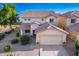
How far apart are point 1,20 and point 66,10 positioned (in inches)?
54.7

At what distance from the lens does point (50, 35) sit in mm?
9891

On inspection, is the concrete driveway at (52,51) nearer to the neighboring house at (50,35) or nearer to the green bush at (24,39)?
the neighboring house at (50,35)

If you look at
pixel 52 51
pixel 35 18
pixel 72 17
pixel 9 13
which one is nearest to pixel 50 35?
pixel 52 51

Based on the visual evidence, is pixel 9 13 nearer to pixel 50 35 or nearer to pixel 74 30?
pixel 50 35

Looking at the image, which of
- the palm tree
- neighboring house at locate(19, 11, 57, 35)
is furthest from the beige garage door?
the palm tree

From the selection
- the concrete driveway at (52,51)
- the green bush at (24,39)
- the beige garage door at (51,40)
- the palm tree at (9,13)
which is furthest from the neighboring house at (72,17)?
the palm tree at (9,13)

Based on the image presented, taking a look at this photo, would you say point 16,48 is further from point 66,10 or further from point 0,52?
point 66,10

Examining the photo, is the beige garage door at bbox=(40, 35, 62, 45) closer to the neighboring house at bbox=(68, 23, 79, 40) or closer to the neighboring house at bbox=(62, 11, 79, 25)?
the neighboring house at bbox=(68, 23, 79, 40)

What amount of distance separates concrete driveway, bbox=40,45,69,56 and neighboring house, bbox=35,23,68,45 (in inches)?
3.5

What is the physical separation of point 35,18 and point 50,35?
19.4 inches

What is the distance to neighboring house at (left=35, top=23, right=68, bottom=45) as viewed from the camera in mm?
9790

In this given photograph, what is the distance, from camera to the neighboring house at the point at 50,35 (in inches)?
385

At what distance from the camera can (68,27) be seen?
9758mm

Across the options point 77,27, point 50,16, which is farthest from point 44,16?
point 77,27
